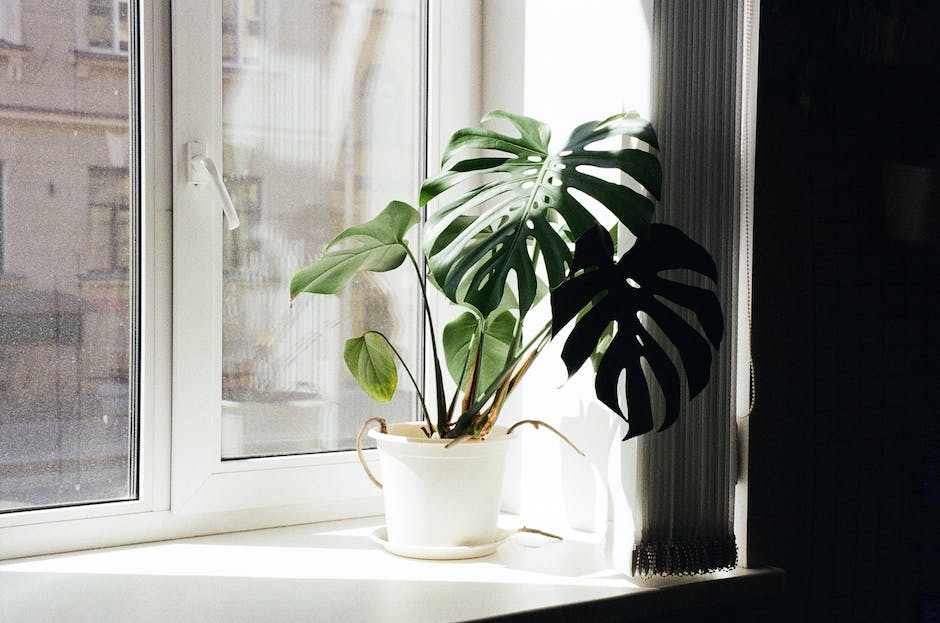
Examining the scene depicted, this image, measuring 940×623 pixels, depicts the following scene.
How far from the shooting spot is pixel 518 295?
1.10 meters

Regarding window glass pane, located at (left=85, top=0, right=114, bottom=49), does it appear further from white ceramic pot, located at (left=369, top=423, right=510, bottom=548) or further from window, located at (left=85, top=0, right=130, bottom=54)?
white ceramic pot, located at (left=369, top=423, right=510, bottom=548)

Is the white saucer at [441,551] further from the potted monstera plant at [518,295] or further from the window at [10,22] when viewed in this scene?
the window at [10,22]

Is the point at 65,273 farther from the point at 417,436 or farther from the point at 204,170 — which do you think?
the point at 417,436

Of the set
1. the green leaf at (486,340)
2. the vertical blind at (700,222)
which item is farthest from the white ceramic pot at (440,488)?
the vertical blind at (700,222)

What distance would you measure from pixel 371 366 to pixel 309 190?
0.36 meters

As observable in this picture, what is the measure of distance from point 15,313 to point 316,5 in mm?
680

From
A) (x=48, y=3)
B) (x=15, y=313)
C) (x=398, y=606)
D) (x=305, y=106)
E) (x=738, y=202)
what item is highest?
(x=48, y=3)

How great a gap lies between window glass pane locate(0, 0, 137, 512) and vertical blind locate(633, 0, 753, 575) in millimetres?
770

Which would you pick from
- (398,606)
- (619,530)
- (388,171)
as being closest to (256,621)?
(398,606)

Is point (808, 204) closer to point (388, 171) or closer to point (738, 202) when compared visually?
point (738, 202)

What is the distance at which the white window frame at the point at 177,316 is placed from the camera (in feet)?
4.20

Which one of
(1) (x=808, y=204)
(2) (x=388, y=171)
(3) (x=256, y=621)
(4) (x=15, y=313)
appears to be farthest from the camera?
(2) (x=388, y=171)

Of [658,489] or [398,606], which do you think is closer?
[398,606]

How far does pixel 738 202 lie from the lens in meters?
1.23
